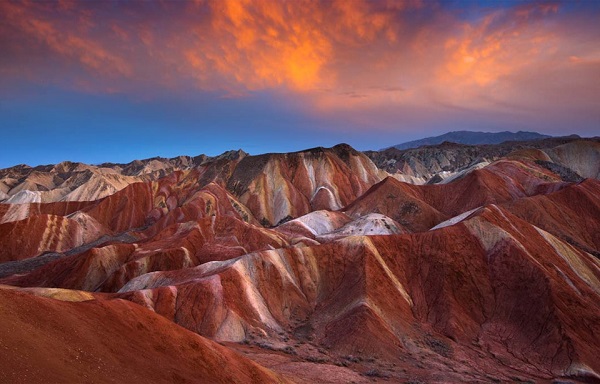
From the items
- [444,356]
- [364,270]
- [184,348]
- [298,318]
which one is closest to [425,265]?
[364,270]

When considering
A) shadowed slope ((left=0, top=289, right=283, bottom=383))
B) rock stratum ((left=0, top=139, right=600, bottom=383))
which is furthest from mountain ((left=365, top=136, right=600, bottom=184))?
shadowed slope ((left=0, top=289, right=283, bottom=383))

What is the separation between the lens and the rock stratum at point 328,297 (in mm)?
20094

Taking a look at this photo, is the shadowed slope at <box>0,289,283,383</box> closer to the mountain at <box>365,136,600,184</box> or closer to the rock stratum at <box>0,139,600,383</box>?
the rock stratum at <box>0,139,600,383</box>

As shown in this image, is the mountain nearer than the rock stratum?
No

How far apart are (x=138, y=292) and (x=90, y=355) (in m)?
27.5

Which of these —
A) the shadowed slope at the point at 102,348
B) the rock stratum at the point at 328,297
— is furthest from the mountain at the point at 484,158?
the shadowed slope at the point at 102,348

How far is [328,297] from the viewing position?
51.2 metres

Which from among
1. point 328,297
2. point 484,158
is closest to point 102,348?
point 328,297

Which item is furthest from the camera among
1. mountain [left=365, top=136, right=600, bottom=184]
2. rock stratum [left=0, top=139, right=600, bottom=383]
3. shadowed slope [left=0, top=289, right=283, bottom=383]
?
mountain [left=365, top=136, right=600, bottom=184]

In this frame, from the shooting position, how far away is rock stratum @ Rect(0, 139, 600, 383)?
2009 centimetres

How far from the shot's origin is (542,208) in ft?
238

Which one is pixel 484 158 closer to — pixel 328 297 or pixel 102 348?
pixel 328 297

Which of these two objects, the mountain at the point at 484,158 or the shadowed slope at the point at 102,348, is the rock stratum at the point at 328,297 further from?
the mountain at the point at 484,158

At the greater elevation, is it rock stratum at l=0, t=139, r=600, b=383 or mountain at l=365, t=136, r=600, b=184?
mountain at l=365, t=136, r=600, b=184
